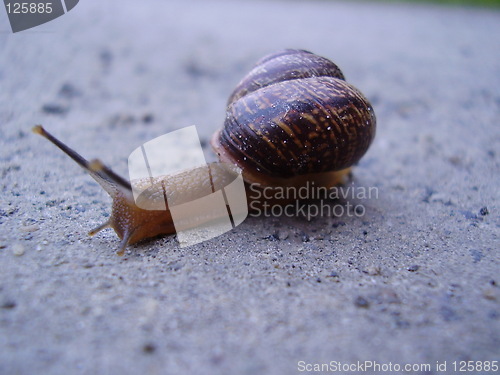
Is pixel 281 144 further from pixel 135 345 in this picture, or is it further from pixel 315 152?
pixel 135 345

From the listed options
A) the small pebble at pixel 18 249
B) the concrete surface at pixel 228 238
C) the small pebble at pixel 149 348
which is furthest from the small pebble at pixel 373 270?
the small pebble at pixel 18 249

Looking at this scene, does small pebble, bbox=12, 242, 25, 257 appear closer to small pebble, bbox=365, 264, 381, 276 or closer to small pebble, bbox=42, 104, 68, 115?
small pebble, bbox=365, 264, 381, 276

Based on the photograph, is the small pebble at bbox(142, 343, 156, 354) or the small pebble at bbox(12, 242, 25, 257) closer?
the small pebble at bbox(142, 343, 156, 354)

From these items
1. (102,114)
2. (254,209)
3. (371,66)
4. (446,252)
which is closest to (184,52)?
(102,114)

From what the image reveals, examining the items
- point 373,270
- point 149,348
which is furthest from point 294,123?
point 149,348

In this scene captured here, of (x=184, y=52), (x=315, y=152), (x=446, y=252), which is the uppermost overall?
(x=184, y=52)

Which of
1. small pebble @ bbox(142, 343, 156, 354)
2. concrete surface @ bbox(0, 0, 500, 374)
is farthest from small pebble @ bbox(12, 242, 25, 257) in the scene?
small pebble @ bbox(142, 343, 156, 354)
